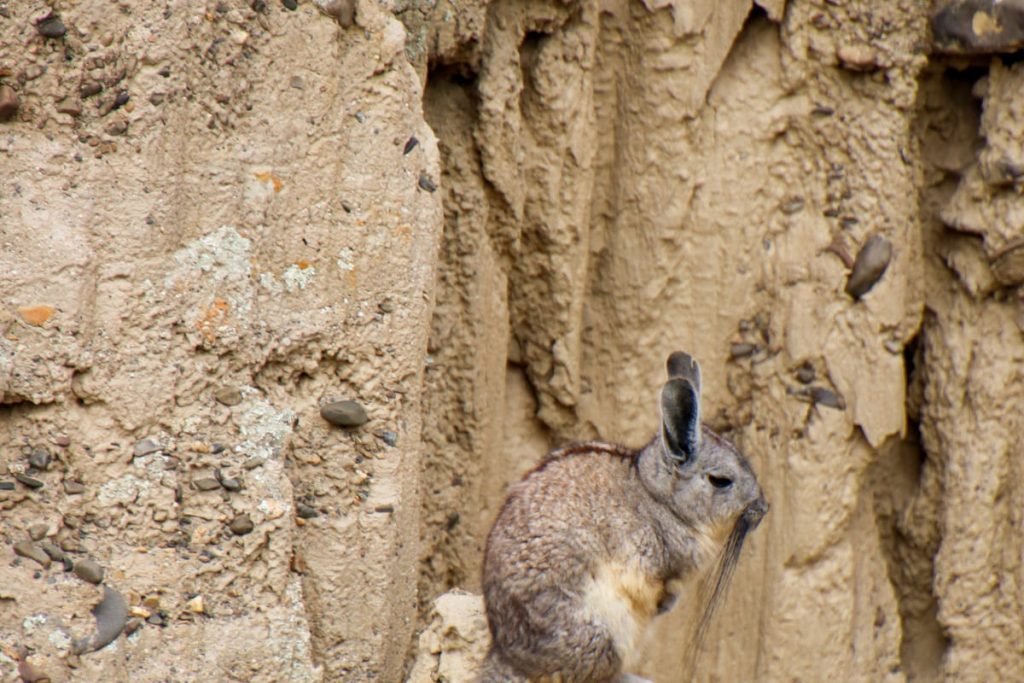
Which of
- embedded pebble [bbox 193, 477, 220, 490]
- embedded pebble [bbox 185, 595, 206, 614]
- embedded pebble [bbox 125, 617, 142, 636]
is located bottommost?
embedded pebble [bbox 125, 617, 142, 636]

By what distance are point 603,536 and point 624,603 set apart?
0.77 feet

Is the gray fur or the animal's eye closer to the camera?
the gray fur

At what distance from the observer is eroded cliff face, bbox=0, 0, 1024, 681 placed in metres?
3.86

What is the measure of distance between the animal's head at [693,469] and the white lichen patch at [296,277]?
1364mm

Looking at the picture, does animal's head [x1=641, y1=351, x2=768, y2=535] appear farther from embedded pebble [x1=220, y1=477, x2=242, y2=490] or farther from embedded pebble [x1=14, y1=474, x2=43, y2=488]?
embedded pebble [x1=14, y1=474, x2=43, y2=488]

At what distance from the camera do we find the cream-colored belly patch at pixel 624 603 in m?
4.58

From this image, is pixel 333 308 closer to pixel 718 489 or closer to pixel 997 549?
pixel 718 489

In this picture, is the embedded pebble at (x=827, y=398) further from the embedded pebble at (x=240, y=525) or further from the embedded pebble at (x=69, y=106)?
the embedded pebble at (x=69, y=106)

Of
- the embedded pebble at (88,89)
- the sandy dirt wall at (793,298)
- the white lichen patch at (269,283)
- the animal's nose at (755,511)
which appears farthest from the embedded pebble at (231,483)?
Result: the animal's nose at (755,511)

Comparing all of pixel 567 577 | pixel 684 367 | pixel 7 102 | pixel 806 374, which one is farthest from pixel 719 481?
pixel 7 102

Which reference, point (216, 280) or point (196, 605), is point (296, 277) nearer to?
point (216, 280)

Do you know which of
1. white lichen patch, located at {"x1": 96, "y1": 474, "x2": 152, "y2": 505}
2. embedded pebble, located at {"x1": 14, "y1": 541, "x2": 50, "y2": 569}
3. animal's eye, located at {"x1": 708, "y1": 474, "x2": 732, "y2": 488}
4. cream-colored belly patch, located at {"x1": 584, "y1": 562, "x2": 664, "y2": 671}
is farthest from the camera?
animal's eye, located at {"x1": 708, "y1": 474, "x2": 732, "y2": 488}

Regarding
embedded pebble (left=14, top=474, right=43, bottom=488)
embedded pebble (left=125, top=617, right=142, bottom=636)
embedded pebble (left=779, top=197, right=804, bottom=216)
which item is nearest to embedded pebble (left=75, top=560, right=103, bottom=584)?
embedded pebble (left=125, top=617, right=142, bottom=636)

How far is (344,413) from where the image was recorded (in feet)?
13.9
